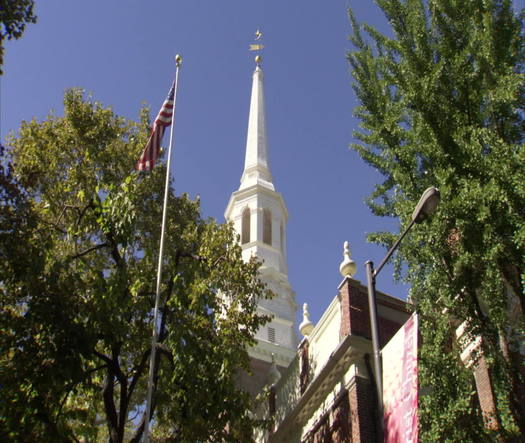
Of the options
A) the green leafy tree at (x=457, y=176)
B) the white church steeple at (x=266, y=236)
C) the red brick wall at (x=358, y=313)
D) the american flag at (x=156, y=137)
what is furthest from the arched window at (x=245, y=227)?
the green leafy tree at (x=457, y=176)

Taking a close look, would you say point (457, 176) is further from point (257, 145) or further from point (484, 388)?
point (257, 145)

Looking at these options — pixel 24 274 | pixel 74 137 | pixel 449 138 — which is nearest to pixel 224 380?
pixel 24 274

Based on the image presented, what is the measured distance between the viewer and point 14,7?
12609mm

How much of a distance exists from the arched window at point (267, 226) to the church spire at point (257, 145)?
1920 millimetres

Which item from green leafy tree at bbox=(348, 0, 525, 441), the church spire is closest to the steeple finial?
the church spire

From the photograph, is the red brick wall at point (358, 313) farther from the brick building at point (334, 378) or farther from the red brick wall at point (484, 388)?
the red brick wall at point (484, 388)

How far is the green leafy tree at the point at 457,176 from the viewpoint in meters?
12.3

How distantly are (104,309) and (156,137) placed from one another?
21.5 feet

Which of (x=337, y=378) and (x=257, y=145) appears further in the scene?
(x=257, y=145)

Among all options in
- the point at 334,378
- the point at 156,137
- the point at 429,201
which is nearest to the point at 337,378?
the point at 334,378

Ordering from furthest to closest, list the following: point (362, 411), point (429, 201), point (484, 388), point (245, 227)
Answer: point (245, 227) → point (484, 388) → point (362, 411) → point (429, 201)

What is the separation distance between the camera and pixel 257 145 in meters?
42.0

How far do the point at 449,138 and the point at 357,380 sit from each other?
229 inches

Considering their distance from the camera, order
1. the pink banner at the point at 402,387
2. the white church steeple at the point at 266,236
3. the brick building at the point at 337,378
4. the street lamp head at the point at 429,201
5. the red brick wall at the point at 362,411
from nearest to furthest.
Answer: the pink banner at the point at 402,387, the street lamp head at the point at 429,201, the red brick wall at the point at 362,411, the brick building at the point at 337,378, the white church steeple at the point at 266,236
